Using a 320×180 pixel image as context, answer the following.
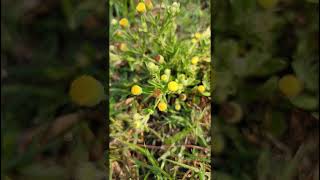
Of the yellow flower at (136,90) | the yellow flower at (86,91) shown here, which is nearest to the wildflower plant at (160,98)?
the yellow flower at (136,90)

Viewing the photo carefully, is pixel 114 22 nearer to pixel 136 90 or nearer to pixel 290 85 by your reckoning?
pixel 136 90

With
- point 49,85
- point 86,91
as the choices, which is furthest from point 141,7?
point 49,85

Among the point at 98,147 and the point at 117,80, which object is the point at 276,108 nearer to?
the point at 98,147

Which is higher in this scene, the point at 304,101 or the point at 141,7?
the point at 141,7

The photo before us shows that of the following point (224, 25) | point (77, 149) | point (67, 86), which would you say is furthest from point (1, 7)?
point (224, 25)

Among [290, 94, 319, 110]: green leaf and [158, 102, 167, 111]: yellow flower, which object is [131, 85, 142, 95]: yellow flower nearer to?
[158, 102, 167, 111]: yellow flower

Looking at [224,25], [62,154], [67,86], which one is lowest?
[62,154]

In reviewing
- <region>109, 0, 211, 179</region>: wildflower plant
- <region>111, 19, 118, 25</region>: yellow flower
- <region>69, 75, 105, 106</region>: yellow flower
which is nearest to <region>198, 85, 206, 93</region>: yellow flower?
<region>109, 0, 211, 179</region>: wildflower plant
